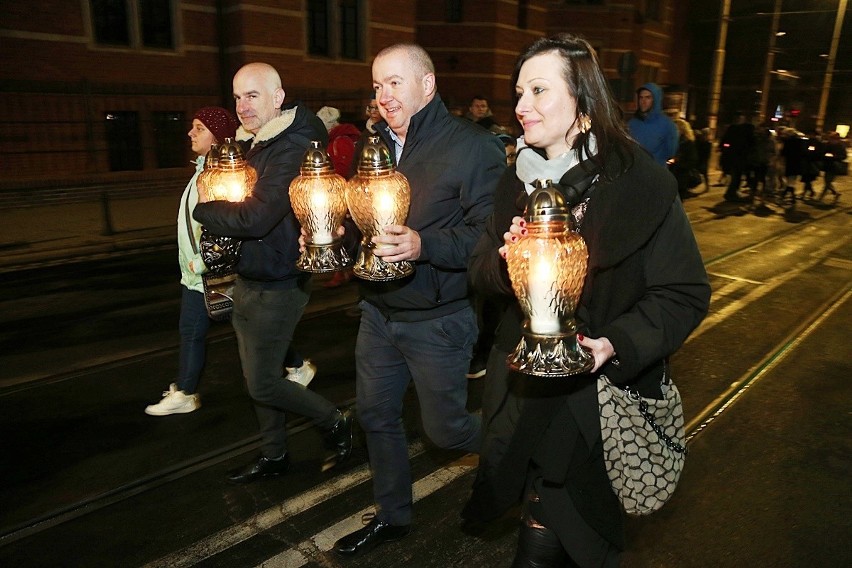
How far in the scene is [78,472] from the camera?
3777 mm

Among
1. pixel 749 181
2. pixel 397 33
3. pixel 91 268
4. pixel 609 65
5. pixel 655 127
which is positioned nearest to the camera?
Answer: pixel 655 127

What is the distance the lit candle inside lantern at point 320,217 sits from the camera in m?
2.58

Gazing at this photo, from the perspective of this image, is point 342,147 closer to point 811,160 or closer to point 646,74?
point 811,160

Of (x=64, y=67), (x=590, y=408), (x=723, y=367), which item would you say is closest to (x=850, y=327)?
(x=723, y=367)

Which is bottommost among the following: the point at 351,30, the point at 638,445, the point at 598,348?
the point at 638,445

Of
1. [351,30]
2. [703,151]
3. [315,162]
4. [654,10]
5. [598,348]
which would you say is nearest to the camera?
[598,348]

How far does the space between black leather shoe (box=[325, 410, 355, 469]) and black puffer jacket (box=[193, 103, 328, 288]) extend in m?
0.93

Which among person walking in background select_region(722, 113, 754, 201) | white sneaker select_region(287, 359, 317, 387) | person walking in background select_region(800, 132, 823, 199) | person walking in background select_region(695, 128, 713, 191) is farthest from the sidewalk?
person walking in background select_region(800, 132, 823, 199)

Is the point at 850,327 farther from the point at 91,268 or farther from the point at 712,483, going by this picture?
the point at 91,268

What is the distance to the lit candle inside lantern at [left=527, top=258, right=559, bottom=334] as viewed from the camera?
1612 millimetres

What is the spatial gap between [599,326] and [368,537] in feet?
5.53

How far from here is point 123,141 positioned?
1634 centimetres

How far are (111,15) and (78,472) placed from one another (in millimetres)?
16017

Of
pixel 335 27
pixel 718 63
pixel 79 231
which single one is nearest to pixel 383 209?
pixel 79 231
